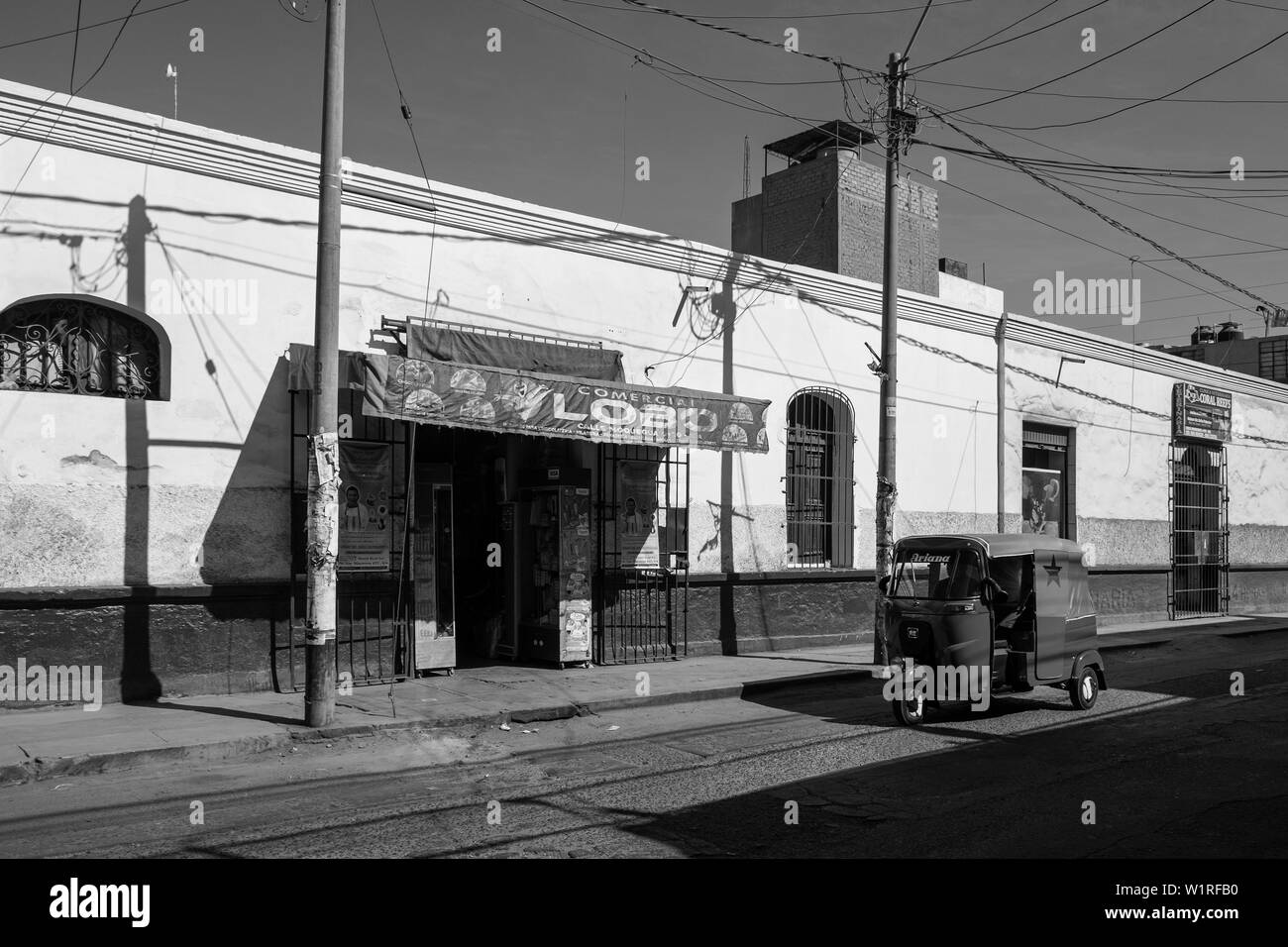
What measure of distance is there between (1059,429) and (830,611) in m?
8.59

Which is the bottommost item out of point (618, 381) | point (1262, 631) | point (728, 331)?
point (1262, 631)

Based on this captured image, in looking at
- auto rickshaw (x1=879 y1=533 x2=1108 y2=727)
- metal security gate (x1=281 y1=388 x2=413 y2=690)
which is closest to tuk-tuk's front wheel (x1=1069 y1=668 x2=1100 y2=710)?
auto rickshaw (x1=879 y1=533 x2=1108 y2=727)

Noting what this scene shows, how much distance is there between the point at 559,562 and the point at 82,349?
606cm

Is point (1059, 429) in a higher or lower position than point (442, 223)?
lower

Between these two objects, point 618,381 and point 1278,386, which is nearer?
point 618,381

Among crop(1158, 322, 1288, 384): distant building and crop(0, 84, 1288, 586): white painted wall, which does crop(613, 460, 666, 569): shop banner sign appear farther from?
crop(1158, 322, 1288, 384): distant building

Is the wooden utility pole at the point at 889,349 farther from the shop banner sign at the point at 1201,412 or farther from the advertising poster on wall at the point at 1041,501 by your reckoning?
the shop banner sign at the point at 1201,412

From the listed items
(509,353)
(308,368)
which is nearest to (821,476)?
(509,353)

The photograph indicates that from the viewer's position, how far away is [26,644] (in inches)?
409

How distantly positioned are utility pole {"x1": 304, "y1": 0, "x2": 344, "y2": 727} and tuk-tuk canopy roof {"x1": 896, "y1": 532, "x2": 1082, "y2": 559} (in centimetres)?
584

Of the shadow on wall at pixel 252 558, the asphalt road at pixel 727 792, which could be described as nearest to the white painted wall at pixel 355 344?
the shadow on wall at pixel 252 558

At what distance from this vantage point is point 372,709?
35.8 ft
